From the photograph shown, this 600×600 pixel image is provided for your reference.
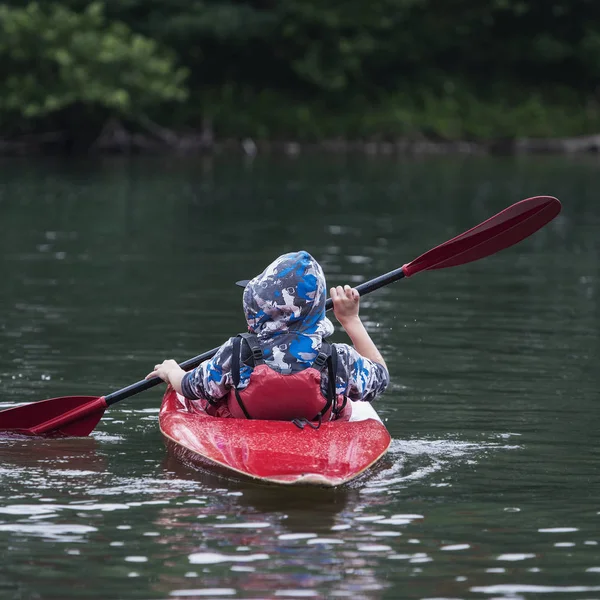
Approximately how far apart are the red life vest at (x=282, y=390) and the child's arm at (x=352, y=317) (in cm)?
37

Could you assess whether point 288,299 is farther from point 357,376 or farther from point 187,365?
Result: point 187,365

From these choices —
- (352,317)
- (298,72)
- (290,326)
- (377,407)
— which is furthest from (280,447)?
(298,72)

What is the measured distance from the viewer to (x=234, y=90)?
129 feet

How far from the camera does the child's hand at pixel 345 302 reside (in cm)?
660

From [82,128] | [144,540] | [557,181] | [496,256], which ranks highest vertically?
[82,128]

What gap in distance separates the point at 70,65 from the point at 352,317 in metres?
26.6

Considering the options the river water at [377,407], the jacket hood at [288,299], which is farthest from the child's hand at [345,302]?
the river water at [377,407]

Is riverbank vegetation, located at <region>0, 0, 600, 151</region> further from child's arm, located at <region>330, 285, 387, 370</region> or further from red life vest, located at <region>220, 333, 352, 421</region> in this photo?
red life vest, located at <region>220, 333, 352, 421</region>

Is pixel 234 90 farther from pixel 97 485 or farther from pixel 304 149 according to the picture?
pixel 97 485

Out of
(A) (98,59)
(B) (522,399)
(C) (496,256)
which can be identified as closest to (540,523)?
(B) (522,399)

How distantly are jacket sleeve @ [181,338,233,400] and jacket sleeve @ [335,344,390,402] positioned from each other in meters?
0.51

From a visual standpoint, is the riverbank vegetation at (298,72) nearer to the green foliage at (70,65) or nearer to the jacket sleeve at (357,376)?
the green foliage at (70,65)

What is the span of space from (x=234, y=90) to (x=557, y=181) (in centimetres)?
1558

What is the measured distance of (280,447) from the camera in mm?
5980
